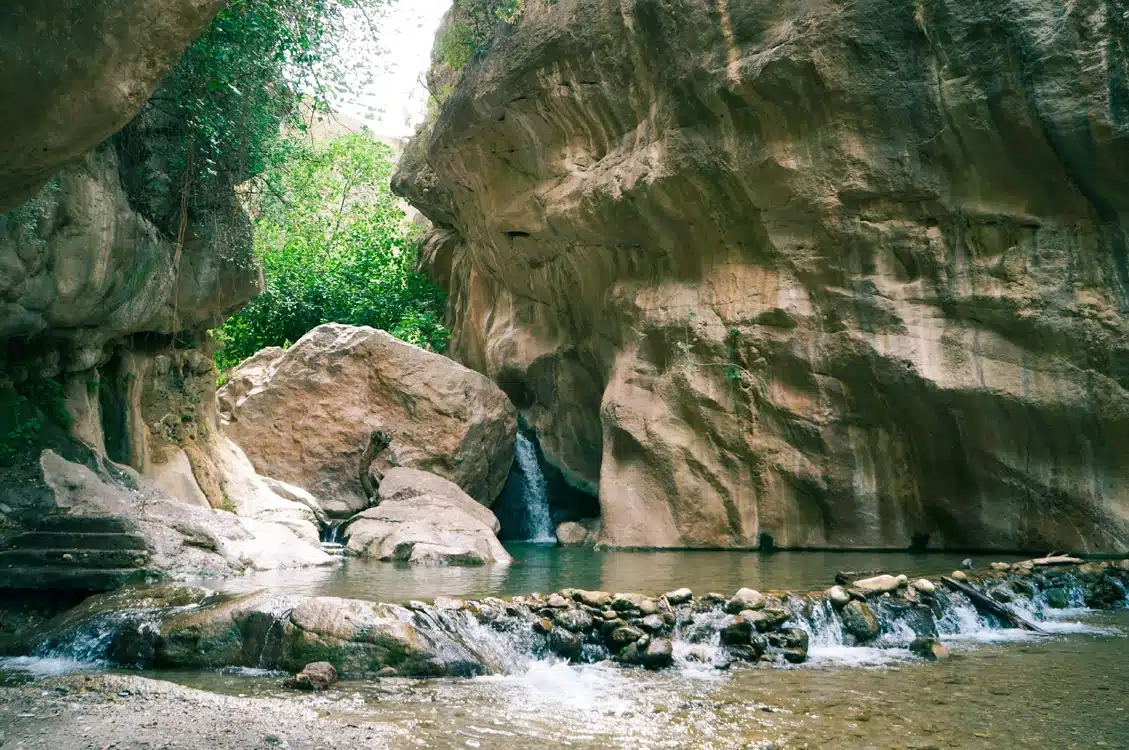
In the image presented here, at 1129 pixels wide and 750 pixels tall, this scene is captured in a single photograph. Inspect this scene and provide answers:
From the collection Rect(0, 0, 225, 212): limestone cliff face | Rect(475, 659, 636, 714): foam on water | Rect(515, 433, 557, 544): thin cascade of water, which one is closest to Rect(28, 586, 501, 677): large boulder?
Rect(475, 659, 636, 714): foam on water

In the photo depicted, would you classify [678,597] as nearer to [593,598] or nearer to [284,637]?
[593,598]

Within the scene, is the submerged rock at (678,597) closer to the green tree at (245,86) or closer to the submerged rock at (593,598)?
the submerged rock at (593,598)

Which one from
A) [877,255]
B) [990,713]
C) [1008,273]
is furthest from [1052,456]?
[990,713]

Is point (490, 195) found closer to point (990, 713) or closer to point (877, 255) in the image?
point (877, 255)

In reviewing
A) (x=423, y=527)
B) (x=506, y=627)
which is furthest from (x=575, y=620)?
(x=423, y=527)

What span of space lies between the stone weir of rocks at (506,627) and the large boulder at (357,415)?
777 centimetres

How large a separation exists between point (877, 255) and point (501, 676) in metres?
7.47

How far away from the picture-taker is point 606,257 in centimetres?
1323

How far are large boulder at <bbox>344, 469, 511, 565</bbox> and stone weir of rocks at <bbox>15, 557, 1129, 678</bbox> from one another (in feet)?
12.2

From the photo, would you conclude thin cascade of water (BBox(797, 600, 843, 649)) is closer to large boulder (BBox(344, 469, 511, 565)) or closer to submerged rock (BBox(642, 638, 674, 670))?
submerged rock (BBox(642, 638, 674, 670))

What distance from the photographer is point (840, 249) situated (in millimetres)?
10750

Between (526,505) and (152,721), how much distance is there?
472 inches

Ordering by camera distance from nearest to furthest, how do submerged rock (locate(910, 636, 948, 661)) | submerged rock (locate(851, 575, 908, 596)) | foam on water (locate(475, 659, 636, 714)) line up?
foam on water (locate(475, 659, 636, 714)) → submerged rock (locate(910, 636, 948, 661)) → submerged rock (locate(851, 575, 908, 596))

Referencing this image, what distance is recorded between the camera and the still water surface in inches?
275
